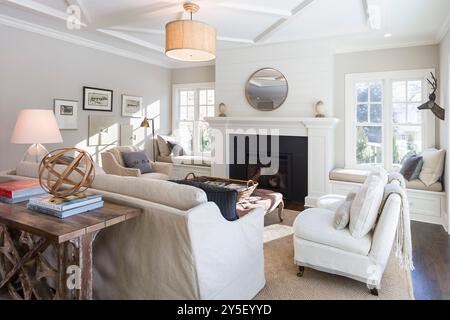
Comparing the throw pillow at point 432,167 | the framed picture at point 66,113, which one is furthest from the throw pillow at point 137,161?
the throw pillow at point 432,167

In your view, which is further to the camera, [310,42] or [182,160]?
[182,160]

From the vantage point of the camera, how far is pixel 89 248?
5.11 ft

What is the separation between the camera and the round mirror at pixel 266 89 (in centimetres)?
495

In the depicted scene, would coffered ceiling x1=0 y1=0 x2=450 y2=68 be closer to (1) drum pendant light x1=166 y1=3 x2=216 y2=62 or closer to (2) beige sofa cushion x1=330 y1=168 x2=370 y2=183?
(1) drum pendant light x1=166 y1=3 x2=216 y2=62

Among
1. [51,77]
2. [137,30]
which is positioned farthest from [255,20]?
[51,77]

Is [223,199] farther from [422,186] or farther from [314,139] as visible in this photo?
[422,186]

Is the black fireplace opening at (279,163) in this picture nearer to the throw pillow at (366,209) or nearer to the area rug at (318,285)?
the area rug at (318,285)

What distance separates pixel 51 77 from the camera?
443 cm

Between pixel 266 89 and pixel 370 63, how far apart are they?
1.59m

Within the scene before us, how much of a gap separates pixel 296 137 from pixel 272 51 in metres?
1.43

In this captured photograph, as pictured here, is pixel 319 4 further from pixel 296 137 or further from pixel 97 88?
pixel 97 88

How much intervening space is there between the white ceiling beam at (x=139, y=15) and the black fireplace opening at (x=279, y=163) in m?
2.32
